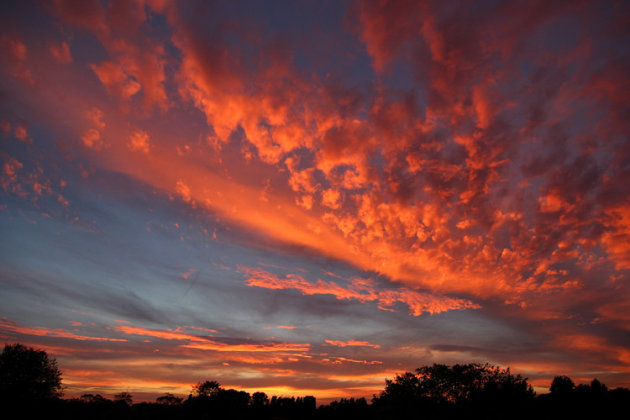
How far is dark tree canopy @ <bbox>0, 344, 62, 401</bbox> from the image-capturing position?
217 feet

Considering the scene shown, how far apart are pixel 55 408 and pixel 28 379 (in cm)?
1911

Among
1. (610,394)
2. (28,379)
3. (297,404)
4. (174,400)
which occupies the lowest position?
(174,400)

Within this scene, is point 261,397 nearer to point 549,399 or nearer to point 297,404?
point 297,404

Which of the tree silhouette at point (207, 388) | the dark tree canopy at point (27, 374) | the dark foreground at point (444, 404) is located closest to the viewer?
the dark foreground at point (444, 404)

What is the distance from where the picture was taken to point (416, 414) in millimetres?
53531

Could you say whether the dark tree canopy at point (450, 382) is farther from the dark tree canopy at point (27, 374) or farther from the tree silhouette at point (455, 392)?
the dark tree canopy at point (27, 374)

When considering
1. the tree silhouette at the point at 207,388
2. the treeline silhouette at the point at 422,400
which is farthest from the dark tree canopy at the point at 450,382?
the tree silhouette at the point at 207,388

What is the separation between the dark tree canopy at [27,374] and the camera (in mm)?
66000

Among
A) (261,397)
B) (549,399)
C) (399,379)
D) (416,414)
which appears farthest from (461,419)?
(261,397)

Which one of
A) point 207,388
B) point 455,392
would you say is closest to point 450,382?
point 455,392

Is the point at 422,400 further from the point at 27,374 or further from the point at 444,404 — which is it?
the point at 27,374

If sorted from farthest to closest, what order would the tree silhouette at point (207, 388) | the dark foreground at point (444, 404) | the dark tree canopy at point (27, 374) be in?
the tree silhouette at point (207, 388) < the dark tree canopy at point (27, 374) < the dark foreground at point (444, 404)

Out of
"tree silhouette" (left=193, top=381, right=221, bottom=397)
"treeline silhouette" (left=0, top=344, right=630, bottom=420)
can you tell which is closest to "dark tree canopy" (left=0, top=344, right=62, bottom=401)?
"treeline silhouette" (left=0, top=344, right=630, bottom=420)

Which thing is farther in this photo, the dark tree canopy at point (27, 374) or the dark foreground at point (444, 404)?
the dark tree canopy at point (27, 374)
